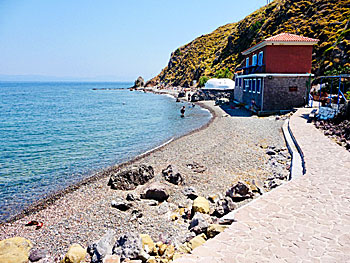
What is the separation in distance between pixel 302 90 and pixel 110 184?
73.2ft

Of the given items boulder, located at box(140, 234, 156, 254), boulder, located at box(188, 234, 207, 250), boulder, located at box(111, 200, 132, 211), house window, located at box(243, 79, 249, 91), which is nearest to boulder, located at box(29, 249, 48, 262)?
boulder, located at box(111, 200, 132, 211)

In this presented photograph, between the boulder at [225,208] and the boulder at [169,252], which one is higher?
the boulder at [225,208]

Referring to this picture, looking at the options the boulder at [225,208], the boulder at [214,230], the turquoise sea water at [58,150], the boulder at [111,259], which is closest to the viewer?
the boulder at [111,259]

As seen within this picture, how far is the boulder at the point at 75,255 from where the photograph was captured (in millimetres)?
6393

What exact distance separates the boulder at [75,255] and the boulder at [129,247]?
98 cm

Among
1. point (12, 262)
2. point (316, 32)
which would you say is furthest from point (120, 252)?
point (316, 32)

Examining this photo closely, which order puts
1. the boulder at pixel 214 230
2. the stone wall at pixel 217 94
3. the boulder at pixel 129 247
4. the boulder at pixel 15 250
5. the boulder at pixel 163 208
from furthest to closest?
the stone wall at pixel 217 94 < the boulder at pixel 163 208 < the boulder at pixel 15 250 < the boulder at pixel 214 230 < the boulder at pixel 129 247

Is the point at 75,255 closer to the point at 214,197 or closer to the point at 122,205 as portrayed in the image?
the point at 122,205

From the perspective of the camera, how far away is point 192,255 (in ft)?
17.4

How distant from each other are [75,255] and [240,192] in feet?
17.8

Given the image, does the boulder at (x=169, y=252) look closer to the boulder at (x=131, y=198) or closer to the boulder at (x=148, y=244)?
the boulder at (x=148, y=244)

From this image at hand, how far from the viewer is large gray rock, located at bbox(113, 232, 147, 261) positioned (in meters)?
5.88

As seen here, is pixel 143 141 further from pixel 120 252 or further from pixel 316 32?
pixel 316 32

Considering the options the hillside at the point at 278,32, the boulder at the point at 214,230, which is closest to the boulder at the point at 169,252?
the boulder at the point at 214,230
